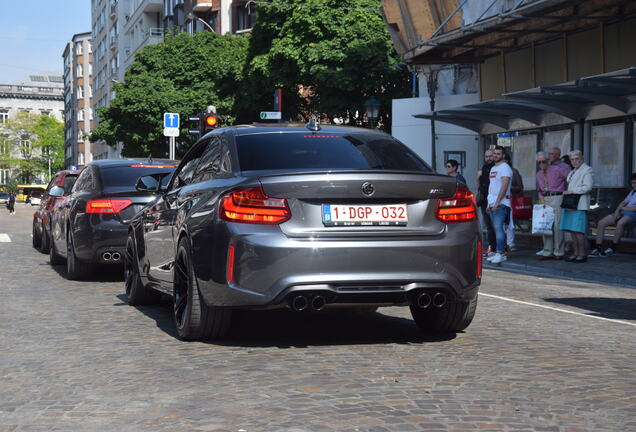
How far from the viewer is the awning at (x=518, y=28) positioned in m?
19.9

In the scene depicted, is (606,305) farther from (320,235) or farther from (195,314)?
(195,314)

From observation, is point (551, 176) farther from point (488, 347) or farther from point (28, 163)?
point (28, 163)

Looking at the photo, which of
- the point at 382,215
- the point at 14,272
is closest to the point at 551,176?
the point at 14,272

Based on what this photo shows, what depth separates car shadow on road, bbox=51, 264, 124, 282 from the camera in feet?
40.8

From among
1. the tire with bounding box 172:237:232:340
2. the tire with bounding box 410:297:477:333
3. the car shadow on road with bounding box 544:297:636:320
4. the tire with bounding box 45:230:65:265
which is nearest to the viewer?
the tire with bounding box 172:237:232:340

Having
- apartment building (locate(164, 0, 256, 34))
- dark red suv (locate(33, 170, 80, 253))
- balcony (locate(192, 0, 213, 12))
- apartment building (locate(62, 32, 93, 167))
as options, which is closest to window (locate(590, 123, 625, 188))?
dark red suv (locate(33, 170, 80, 253))

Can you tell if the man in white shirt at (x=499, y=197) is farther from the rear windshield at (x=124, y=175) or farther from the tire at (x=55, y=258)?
the tire at (x=55, y=258)

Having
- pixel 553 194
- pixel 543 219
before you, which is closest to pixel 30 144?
pixel 553 194

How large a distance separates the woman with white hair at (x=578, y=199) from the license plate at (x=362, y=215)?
10.1 m

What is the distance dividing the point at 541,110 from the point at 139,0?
64758 mm

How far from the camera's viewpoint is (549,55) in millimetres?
23250

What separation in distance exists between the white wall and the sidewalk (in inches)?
306

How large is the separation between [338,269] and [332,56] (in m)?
34.8

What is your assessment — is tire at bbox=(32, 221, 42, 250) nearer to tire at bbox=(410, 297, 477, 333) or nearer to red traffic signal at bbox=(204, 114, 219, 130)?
red traffic signal at bbox=(204, 114, 219, 130)
